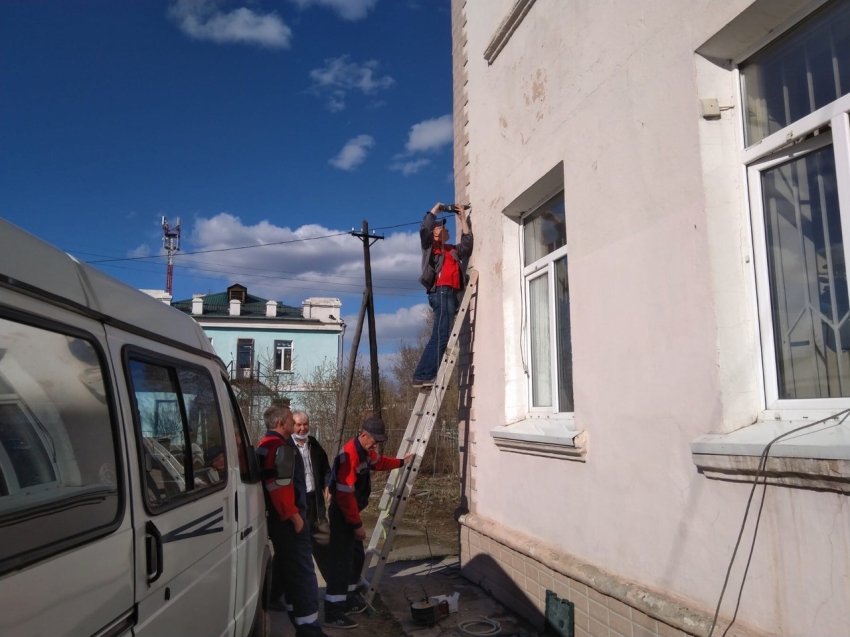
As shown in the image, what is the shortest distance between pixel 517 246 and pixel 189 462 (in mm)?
3916

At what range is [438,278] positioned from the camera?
6934 millimetres

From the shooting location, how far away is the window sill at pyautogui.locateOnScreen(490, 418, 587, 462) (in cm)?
456

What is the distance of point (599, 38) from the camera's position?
4.53m

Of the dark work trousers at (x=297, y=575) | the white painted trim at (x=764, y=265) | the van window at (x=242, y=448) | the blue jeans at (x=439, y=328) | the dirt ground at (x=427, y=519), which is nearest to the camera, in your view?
the white painted trim at (x=764, y=265)

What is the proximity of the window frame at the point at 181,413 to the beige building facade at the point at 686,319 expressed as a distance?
246cm

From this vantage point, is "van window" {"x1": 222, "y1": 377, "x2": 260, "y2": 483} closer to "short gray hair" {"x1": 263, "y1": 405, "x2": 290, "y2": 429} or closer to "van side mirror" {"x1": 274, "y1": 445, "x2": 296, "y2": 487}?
"van side mirror" {"x1": 274, "y1": 445, "x2": 296, "y2": 487}

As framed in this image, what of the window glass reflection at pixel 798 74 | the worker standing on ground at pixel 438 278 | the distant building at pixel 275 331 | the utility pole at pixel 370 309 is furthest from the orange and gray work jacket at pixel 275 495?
the distant building at pixel 275 331

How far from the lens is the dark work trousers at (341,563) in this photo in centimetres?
559

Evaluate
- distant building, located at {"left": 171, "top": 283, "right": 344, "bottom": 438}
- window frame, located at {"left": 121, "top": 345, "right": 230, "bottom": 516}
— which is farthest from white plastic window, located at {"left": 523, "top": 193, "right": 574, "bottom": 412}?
distant building, located at {"left": 171, "top": 283, "right": 344, "bottom": 438}

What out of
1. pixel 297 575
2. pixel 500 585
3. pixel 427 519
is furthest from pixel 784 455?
pixel 427 519

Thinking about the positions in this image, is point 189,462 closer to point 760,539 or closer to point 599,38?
point 760,539

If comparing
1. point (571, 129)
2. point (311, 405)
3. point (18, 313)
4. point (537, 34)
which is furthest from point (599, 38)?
point (311, 405)

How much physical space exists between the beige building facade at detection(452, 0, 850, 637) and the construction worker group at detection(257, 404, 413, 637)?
130 centimetres

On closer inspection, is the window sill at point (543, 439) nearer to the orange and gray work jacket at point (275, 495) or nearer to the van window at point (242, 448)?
the orange and gray work jacket at point (275, 495)
